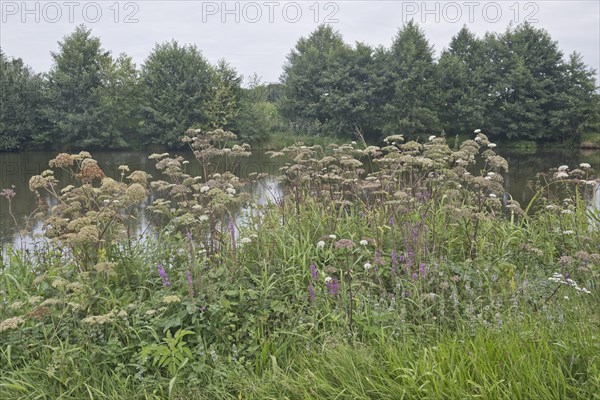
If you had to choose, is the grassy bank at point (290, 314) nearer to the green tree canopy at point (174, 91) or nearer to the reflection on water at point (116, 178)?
the reflection on water at point (116, 178)

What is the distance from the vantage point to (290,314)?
3.59 m

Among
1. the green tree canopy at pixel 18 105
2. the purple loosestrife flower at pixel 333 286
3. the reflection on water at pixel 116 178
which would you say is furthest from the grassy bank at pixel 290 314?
the green tree canopy at pixel 18 105

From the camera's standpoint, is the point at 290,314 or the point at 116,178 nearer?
the point at 290,314

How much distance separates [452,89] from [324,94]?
1050 centimetres

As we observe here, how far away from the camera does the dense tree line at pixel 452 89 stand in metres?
40.2

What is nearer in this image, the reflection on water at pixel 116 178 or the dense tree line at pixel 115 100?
the reflection on water at pixel 116 178

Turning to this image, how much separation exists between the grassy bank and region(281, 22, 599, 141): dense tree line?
119 ft

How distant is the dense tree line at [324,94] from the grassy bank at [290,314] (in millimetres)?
35282

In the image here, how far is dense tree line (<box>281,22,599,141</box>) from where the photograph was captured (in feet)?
132

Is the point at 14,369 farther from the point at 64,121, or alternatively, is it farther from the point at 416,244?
the point at 64,121

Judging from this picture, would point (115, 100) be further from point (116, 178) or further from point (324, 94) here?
point (116, 178)

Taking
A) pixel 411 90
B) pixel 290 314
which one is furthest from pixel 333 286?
pixel 411 90

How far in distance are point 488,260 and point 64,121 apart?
39.1 meters

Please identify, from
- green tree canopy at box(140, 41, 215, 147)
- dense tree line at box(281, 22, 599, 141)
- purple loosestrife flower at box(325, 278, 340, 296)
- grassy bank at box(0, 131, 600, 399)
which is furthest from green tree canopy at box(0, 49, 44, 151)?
purple loosestrife flower at box(325, 278, 340, 296)
